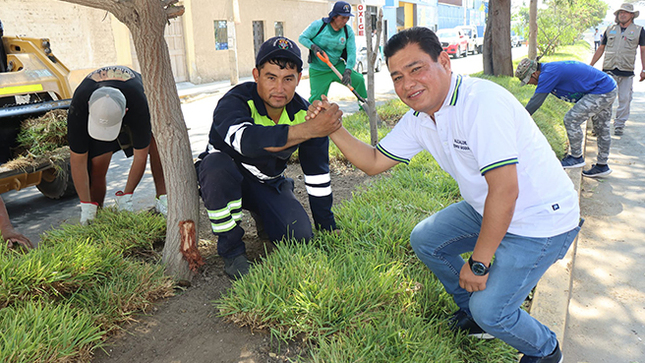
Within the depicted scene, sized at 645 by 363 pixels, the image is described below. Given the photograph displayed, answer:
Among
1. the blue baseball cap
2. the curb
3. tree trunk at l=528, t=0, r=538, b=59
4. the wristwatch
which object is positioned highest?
tree trunk at l=528, t=0, r=538, b=59

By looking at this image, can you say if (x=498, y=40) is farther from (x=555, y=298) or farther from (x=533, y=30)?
(x=555, y=298)

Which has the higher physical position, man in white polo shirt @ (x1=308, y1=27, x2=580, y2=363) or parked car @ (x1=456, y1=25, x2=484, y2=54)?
parked car @ (x1=456, y1=25, x2=484, y2=54)

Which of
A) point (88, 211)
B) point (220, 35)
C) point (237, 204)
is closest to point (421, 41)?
point (237, 204)

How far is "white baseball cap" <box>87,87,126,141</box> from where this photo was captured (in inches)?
133

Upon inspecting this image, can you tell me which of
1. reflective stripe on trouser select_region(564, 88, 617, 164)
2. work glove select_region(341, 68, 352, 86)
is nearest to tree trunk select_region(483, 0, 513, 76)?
reflective stripe on trouser select_region(564, 88, 617, 164)

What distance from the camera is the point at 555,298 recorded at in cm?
312

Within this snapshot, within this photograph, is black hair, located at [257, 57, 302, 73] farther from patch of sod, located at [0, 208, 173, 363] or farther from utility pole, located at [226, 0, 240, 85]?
utility pole, located at [226, 0, 240, 85]

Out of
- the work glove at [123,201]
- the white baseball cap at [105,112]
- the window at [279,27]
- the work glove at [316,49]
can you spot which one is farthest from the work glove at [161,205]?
the window at [279,27]

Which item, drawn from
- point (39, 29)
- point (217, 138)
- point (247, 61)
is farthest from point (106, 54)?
→ point (217, 138)

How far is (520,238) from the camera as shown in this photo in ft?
7.02

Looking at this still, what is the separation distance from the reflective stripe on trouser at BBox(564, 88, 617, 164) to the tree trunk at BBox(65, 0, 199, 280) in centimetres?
465

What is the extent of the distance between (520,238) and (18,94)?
4710 millimetres

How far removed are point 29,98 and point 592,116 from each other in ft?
20.3

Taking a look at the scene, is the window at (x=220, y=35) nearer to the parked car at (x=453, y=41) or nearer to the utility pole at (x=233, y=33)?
the utility pole at (x=233, y=33)
